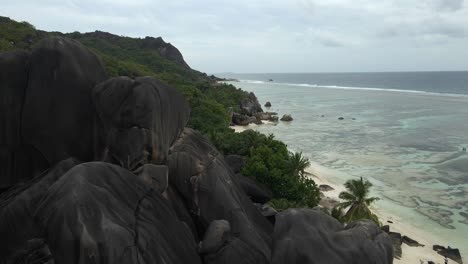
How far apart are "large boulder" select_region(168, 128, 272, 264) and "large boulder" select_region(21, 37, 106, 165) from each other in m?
3.51

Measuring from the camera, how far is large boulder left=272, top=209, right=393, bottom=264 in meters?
11.5

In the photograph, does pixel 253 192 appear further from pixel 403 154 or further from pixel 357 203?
pixel 403 154

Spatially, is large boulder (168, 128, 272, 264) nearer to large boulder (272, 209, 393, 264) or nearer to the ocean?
large boulder (272, 209, 393, 264)

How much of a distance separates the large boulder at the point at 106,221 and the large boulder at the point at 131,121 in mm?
1899

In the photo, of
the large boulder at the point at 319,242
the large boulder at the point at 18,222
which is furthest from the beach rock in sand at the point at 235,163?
the large boulder at the point at 18,222

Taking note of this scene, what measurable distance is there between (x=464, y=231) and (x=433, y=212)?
12.0 feet

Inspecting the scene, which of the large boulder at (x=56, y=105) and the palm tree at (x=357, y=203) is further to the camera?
the palm tree at (x=357, y=203)

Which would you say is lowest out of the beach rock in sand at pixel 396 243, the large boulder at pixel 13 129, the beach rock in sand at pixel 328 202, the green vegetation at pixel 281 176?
the beach rock in sand at pixel 396 243

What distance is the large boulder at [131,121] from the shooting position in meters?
13.5

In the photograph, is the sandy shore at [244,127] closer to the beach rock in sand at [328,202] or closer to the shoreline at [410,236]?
the shoreline at [410,236]

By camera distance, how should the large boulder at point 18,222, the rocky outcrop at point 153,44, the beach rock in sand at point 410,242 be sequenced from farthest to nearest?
the rocky outcrop at point 153,44
the beach rock in sand at point 410,242
the large boulder at point 18,222

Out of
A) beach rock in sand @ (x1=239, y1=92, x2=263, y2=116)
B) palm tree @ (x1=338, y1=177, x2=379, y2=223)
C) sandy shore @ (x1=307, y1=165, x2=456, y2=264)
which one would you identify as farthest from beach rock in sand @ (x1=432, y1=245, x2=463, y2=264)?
beach rock in sand @ (x1=239, y1=92, x2=263, y2=116)

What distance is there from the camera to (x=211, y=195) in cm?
1512

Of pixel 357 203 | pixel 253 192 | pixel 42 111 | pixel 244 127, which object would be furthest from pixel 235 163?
pixel 244 127
